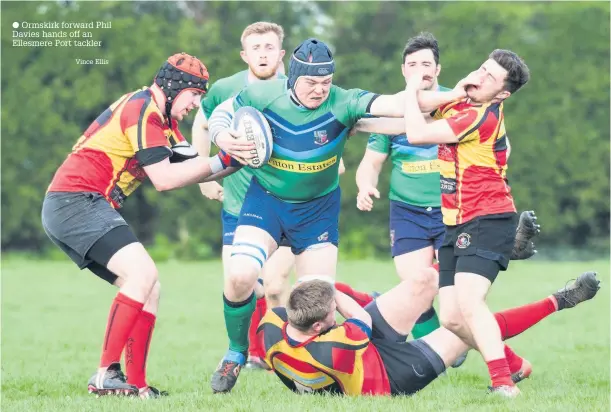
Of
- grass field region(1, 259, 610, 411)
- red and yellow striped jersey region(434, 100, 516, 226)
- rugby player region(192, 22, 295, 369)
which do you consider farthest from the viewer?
rugby player region(192, 22, 295, 369)

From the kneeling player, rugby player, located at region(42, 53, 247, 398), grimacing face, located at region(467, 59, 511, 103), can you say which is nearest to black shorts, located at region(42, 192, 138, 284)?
rugby player, located at region(42, 53, 247, 398)

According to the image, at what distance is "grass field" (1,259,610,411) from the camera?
586 cm

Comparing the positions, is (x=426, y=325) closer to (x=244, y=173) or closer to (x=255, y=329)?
(x=255, y=329)

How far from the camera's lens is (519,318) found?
6824 millimetres

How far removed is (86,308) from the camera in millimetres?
12992

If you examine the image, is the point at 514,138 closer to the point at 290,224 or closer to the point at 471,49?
the point at 471,49

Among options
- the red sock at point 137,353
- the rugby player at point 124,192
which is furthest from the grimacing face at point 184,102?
the red sock at point 137,353

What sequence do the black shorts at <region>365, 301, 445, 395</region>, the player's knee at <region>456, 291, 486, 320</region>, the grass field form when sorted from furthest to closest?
1. the player's knee at <region>456, 291, 486, 320</region>
2. the black shorts at <region>365, 301, 445, 395</region>
3. the grass field

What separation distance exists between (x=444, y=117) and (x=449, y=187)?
1.41ft

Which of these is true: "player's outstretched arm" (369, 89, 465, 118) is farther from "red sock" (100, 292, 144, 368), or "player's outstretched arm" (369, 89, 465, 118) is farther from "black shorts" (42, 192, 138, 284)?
"red sock" (100, 292, 144, 368)

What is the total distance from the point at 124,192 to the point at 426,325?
2608 mm

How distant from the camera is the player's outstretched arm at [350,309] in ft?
20.4

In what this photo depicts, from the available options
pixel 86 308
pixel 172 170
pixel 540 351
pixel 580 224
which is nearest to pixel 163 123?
pixel 172 170

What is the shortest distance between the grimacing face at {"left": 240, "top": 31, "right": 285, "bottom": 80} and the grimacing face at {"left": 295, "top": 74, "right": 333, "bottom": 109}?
1.66 m
